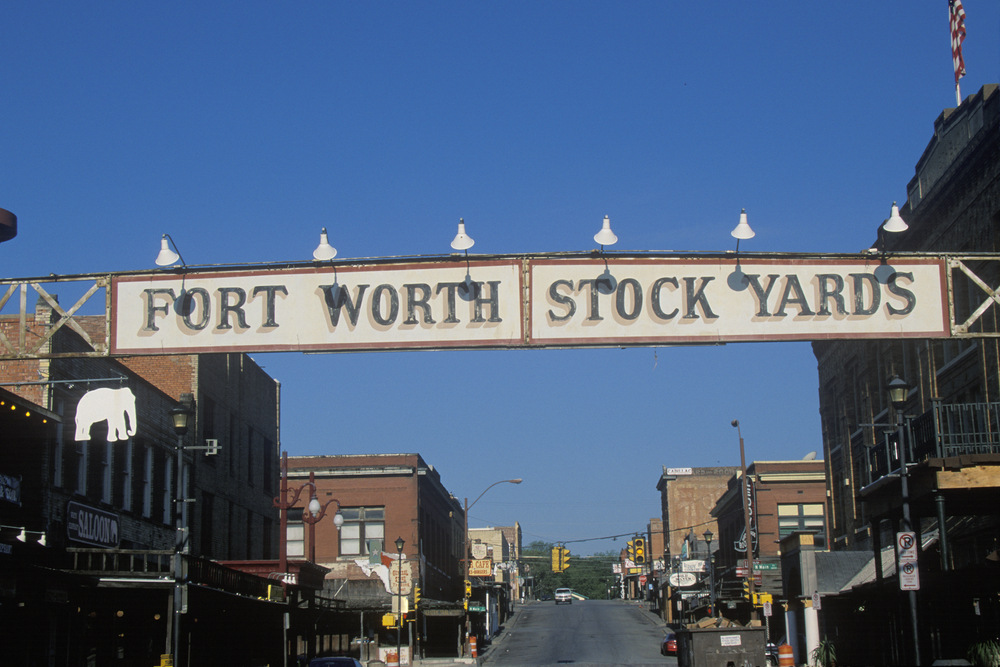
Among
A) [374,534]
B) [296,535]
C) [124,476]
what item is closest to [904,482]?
[124,476]

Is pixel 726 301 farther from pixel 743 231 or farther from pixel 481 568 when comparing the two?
pixel 481 568

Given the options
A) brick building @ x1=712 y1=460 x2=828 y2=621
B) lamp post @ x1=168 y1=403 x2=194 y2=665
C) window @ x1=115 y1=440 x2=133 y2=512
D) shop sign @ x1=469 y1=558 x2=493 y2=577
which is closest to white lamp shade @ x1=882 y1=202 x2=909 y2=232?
lamp post @ x1=168 y1=403 x2=194 y2=665

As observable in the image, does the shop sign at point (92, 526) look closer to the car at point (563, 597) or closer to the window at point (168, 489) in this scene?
the window at point (168, 489)

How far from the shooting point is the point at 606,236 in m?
11.8

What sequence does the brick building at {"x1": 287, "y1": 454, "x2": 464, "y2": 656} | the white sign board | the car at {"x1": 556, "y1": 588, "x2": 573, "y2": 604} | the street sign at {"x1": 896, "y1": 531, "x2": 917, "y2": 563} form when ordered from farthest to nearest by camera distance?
1. the car at {"x1": 556, "y1": 588, "x2": 573, "y2": 604}
2. the brick building at {"x1": 287, "y1": 454, "x2": 464, "y2": 656}
3. the street sign at {"x1": 896, "y1": 531, "x2": 917, "y2": 563}
4. the white sign board

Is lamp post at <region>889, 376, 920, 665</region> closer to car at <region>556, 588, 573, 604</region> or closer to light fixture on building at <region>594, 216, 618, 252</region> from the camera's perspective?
light fixture on building at <region>594, 216, 618, 252</region>

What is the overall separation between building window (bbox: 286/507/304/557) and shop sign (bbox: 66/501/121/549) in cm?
2674

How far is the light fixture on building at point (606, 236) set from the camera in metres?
11.8

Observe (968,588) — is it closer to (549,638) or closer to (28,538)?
(28,538)

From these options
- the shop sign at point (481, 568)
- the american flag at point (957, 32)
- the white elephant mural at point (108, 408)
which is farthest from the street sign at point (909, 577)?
the shop sign at point (481, 568)

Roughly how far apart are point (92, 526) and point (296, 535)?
29287 mm

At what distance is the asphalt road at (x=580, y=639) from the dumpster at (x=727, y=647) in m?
19.3

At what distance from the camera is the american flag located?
25031 millimetres

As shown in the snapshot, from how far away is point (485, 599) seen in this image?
221ft
